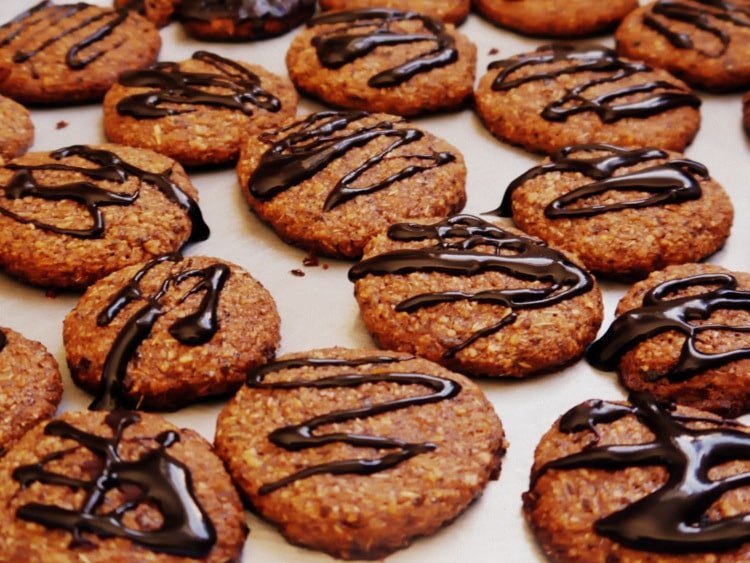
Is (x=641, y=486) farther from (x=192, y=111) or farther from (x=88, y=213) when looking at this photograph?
(x=192, y=111)

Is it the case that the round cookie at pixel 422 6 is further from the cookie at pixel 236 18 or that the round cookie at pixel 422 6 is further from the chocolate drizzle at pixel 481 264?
the chocolate drizzle at pixel 481 264

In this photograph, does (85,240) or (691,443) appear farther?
(85,240)

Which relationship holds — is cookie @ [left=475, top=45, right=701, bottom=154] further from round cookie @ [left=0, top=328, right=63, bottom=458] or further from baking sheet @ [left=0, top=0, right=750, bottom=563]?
round cookie @ [left=0, top=328, right=63, bottom=458]

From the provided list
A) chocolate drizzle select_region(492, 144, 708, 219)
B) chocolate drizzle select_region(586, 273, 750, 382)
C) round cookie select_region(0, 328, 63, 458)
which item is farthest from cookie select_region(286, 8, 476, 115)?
round cookie select_region(0, 328, 63, 458)

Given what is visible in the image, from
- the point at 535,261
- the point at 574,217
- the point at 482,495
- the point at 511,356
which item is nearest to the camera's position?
the point at 482,495

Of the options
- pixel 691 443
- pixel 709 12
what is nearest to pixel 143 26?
pixel 709 12

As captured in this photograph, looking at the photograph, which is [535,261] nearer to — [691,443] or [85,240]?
[691,443]

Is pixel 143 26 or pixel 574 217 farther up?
pixel 143 26
